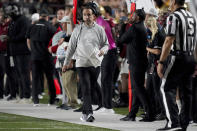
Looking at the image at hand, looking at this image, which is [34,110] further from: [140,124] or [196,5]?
[196,5]

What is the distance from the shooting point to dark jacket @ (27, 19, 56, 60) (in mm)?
14828

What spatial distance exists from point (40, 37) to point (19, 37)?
862 millimetres

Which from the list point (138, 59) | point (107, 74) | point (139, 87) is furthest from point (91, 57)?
point (107, 74)

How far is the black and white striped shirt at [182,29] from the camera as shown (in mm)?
8500

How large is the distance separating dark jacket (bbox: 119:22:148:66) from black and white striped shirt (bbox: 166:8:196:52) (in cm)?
251

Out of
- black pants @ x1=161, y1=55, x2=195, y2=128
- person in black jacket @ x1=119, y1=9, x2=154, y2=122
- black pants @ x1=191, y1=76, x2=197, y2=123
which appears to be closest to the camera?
black pants @ x1=161, y1=55, x2=195, y2=128

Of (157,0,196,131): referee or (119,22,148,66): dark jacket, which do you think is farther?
(119,22,148,66): dark jacket

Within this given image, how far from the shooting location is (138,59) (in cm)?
1119

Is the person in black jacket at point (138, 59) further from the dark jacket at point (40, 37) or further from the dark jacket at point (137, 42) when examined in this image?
the dark jacket at point (40, 37)

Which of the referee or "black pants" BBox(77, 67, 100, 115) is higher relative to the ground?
the referee

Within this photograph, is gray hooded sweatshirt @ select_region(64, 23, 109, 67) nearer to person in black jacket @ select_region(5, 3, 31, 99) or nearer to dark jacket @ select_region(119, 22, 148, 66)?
dark jacket @ select_region(119, 22, 148, 66)

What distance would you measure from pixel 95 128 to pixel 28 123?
1.42m

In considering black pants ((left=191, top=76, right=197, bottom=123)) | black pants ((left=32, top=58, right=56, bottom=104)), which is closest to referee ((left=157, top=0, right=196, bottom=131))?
black pants ((left=191, top=76, right=197, bottom=123))

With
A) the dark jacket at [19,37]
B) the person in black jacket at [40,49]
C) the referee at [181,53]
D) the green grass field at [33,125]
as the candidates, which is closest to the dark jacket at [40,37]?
the person in black jacket at [40,49]
